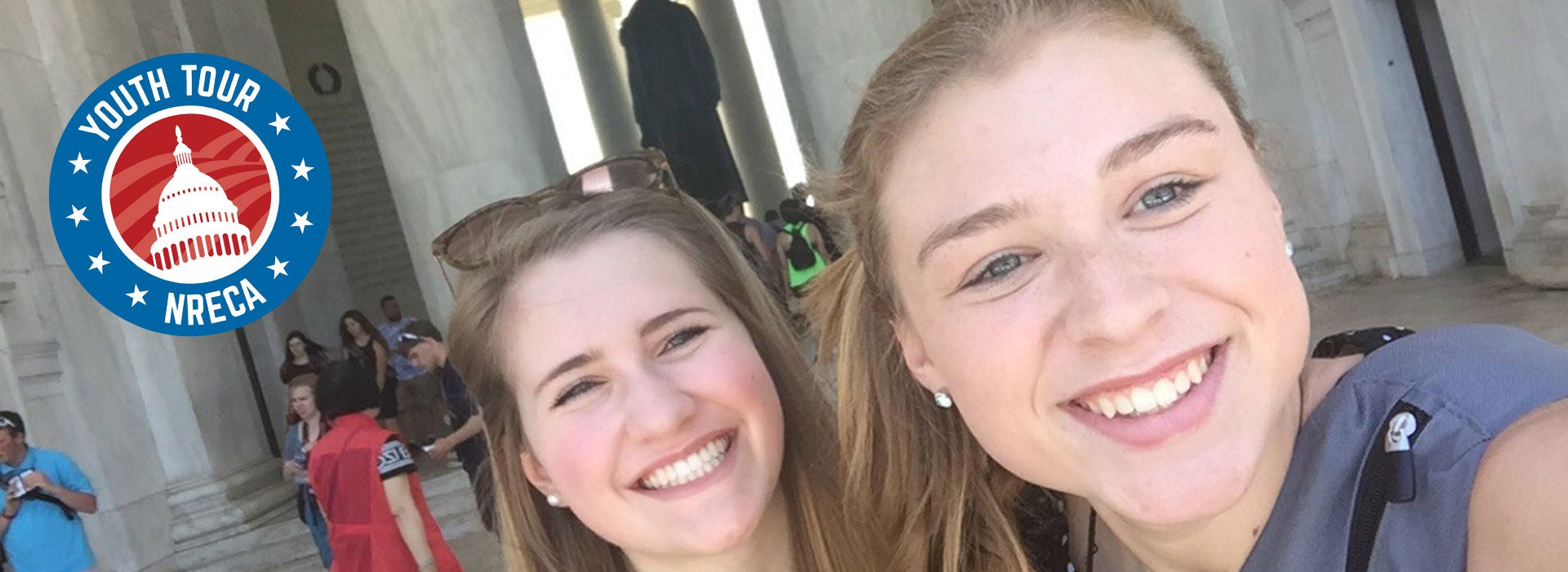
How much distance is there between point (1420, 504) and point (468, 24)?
369 inches

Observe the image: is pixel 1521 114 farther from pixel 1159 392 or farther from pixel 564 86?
pixel 564 86

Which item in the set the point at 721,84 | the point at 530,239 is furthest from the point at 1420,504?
the point at 721,84

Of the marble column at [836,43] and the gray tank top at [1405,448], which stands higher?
the marble column at [836,43]

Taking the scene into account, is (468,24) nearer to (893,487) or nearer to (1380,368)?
(893,487)

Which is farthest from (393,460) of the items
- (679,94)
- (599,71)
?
(599,71)

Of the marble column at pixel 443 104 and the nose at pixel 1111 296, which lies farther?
the marble column at pixel 443 104

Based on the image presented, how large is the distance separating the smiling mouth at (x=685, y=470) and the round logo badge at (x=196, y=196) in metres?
6.05

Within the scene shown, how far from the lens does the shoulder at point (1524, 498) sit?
105cm

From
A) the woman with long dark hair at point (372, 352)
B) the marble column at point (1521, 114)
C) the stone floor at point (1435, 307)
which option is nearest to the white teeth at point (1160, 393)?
the stone floor at point (1435, 307)

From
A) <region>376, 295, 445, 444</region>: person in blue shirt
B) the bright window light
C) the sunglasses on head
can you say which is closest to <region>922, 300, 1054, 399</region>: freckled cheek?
the sunglasses on head

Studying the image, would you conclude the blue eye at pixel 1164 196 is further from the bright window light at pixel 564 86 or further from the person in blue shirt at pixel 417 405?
the bright window light at pixel 564 86

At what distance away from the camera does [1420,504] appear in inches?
46.3

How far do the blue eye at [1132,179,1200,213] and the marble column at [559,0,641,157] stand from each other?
17398mm

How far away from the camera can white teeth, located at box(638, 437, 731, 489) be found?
1911 millimetres
